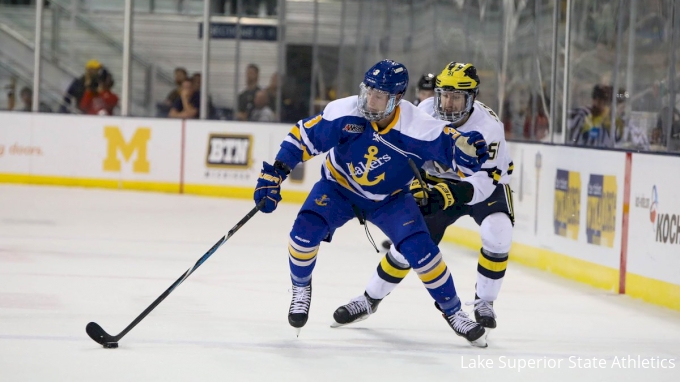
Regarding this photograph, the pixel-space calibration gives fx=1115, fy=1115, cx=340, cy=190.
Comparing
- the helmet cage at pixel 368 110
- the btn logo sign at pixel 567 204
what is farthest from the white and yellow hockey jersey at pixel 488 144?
the btn logo sign at pixel 567 204

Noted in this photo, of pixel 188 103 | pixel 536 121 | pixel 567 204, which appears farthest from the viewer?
pixel 188 103

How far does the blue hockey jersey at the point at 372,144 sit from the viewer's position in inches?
182

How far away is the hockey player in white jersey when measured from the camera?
509 centimetres

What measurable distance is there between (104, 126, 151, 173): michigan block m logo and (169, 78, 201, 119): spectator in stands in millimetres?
755

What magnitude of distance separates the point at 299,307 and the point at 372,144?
78 centimetres

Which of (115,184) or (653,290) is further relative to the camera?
(115,184)

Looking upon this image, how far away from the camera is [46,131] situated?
1298 centimetres

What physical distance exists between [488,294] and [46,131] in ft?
29.2

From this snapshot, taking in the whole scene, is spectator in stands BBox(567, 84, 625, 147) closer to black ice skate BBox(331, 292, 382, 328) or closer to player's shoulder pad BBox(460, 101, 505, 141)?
player's shoulder pad BBox(460, 101, 505, 141)

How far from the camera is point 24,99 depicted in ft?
46.0

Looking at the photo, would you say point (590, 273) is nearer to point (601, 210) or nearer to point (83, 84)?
point (601, 210)

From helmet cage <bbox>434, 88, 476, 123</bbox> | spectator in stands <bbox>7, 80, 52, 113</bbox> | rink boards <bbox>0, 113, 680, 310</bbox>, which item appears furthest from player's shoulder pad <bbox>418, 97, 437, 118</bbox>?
spectator in stands <bbox>7, 80, 52, 113</bbox>

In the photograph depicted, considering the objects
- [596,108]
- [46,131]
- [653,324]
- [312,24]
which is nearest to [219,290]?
[653,324]

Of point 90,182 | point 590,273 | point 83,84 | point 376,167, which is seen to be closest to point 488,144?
point 376,167
